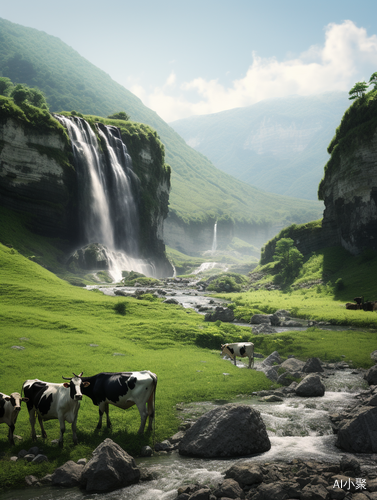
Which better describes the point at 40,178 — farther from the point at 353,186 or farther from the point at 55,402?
the point at 55,402

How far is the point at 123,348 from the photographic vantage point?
2247 centimetres

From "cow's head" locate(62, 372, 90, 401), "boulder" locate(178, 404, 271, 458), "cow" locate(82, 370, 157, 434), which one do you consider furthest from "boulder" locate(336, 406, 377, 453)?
"cow's head" locate(62, 372, 90, 401)

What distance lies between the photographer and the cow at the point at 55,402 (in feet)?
36.8

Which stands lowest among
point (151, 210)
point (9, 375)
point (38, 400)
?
point (9, 375)

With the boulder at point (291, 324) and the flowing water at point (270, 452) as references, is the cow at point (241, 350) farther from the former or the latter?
the boulder at point (291, 324)

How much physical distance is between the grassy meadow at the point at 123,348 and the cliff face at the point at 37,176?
34586 millimetres

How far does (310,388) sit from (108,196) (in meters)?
87.9

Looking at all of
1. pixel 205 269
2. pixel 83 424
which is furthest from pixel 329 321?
pixel 205 269

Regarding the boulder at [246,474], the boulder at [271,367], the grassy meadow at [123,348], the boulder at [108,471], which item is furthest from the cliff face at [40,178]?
the boulder at [246,474]

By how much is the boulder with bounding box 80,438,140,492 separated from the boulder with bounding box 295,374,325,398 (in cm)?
993

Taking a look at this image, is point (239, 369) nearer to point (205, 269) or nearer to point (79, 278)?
point (79, 278)

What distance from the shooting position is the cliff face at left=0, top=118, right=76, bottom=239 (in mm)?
72938

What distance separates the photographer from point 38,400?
1161 cm

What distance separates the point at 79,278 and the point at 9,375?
56527mm
